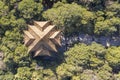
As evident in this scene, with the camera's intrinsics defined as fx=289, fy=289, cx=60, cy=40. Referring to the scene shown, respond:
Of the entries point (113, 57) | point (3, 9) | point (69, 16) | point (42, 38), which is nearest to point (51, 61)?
point (42, 38)

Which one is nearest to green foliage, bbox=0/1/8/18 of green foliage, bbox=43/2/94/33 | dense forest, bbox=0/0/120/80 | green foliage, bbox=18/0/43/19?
dense forest, bbox=0/0/120/80

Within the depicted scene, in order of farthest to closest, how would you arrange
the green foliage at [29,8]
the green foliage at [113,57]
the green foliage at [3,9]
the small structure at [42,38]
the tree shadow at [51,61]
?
the tree shadow at [51,61], the green foliage at [113,57], the green foliage at [3,9], the green foliage at [29,8], the small structure at [42,38]

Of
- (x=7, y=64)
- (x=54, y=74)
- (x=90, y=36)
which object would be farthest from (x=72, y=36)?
(x=7, y=64)

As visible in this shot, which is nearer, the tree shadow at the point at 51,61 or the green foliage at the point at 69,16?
the green foliage at the point at 69,16

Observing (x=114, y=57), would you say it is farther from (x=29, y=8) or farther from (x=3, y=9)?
(x=3, y=9)

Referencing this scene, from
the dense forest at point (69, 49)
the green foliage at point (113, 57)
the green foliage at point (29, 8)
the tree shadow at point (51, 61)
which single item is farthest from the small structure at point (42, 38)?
the green foliage at point (113, 57)

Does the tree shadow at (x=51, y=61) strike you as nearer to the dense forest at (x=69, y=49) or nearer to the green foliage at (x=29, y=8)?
the dense forest at (x=69, y=49)
